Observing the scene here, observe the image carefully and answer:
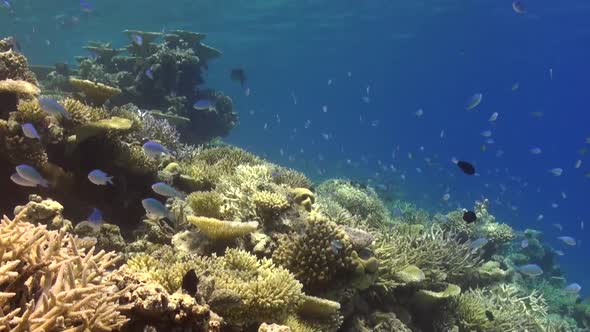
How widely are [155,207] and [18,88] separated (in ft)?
10.3

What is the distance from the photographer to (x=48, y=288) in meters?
2.94

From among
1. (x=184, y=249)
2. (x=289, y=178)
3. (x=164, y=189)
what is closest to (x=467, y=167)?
(x=289, y=178)

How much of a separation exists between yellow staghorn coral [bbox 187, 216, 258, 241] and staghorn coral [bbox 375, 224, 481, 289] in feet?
7.14

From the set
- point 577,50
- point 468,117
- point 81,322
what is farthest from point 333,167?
point 468,117

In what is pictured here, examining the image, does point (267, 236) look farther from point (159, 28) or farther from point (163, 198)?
point (159, 28)

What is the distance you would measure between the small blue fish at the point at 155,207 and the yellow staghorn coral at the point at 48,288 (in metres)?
2.90

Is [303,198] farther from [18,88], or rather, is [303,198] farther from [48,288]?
[18,88]

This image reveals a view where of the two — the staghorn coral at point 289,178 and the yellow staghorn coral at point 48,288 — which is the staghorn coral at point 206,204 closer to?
the staghorn coral at point 289,178

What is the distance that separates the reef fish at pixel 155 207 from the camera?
6.26 metres

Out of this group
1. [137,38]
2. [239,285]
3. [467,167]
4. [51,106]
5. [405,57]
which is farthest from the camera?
[405,57]

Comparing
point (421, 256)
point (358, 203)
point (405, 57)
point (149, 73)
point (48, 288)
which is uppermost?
point (48, 288)

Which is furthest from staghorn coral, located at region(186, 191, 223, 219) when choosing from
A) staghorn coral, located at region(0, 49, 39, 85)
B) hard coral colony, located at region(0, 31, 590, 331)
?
staghorn coral, located at region(0, 49, 39, 85)

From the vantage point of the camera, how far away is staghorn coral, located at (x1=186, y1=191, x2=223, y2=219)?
6.59 meters

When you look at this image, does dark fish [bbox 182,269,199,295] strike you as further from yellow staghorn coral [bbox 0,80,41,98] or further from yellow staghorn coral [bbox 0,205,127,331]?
yellow staghorn coral [bbox 0,80,41,98]
